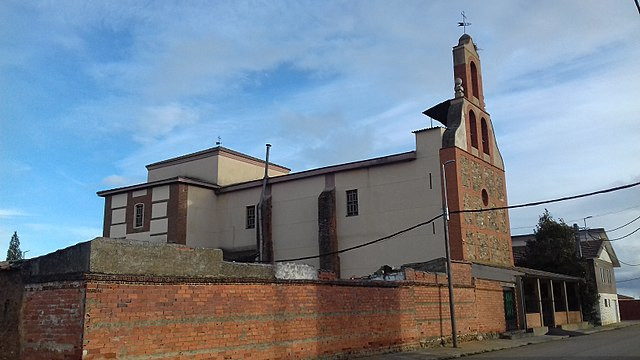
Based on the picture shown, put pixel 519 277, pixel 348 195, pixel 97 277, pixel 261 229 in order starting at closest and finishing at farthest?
pixel 97 277
pixel 519 277
pixel 348 195
pixel 261 229

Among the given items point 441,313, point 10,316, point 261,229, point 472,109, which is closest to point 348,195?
point 261,229

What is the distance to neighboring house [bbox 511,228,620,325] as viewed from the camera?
42.8m

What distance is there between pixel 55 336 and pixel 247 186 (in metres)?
29.3

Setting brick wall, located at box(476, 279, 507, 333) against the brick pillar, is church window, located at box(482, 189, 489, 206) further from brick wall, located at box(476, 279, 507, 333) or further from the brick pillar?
the brick pillar

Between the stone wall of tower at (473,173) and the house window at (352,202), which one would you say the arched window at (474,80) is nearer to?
Result: the stone wall of tower at (473,173)

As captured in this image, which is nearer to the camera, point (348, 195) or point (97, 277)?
point (97, 277)

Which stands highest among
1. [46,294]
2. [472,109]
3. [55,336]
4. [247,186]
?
[472,109]

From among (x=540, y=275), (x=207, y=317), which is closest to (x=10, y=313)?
(x=207, y=317)

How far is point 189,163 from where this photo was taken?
145ft

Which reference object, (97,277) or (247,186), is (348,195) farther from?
(97,277)

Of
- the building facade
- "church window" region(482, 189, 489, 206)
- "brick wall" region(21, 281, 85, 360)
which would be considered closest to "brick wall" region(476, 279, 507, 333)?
the building facade

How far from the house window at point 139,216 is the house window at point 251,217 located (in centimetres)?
764

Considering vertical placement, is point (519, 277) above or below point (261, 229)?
below

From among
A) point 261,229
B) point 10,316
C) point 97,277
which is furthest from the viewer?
point 261,229
